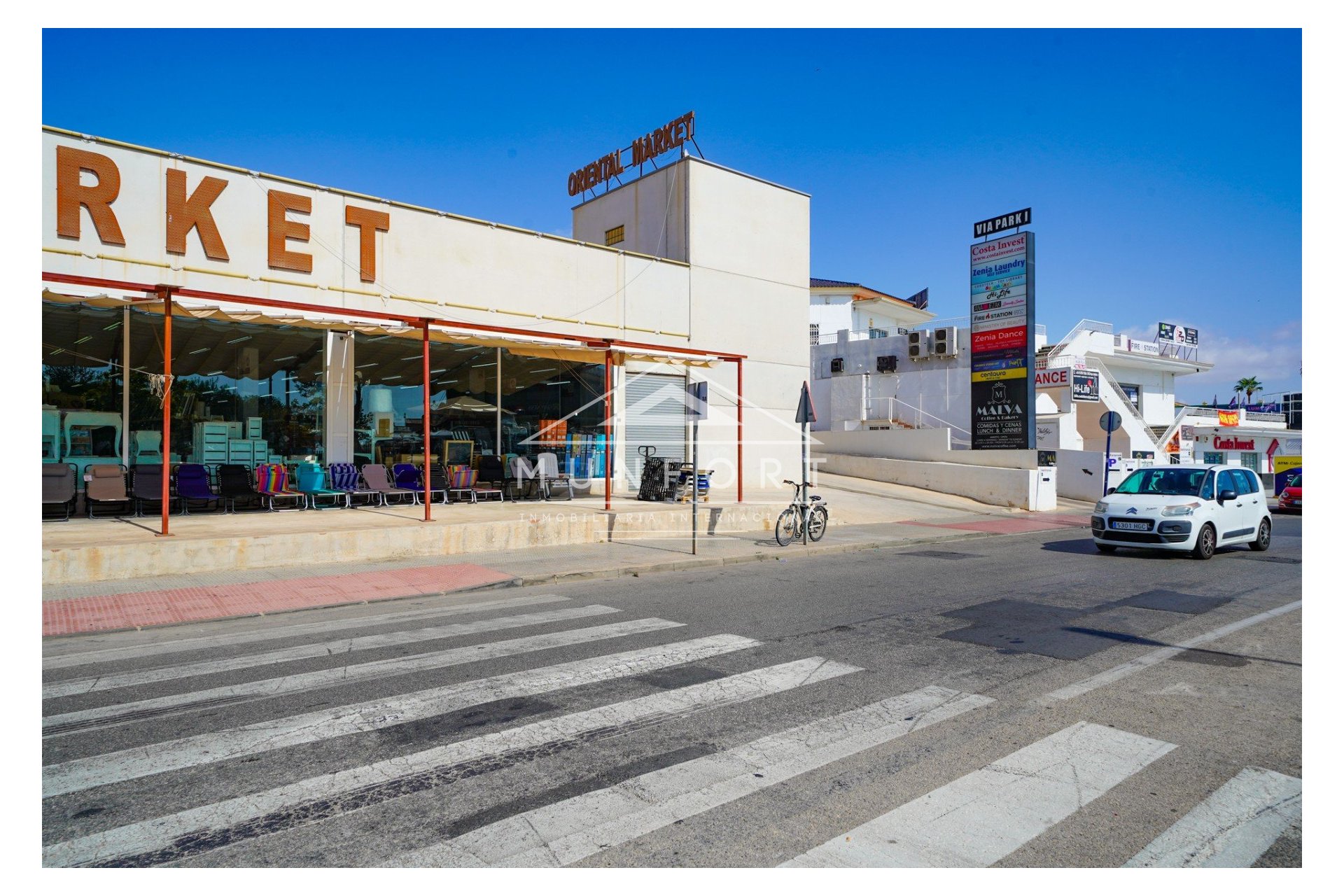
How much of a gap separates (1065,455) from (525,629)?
2692 cm

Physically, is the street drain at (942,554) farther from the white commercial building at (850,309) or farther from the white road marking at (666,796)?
the white commercial building at (850,309)

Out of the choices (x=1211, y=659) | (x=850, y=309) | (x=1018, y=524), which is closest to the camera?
(x=1211, y=659)

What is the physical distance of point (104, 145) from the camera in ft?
45.5

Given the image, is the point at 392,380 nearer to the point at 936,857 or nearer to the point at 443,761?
the point at 443,761

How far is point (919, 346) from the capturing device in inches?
1486

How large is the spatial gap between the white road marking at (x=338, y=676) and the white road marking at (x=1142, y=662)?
3.54m

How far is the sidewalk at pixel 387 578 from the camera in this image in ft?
28.6

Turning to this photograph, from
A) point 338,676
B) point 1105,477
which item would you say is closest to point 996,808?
point 338,676

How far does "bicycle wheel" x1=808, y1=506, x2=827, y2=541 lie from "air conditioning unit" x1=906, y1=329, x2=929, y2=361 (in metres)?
24.2

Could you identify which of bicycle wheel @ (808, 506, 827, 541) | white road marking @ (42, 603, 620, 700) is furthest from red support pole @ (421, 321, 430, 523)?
bicycle wheel @ (808, 506, 827, 541)

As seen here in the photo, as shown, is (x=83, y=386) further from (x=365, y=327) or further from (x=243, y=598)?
(x=243, y=598)

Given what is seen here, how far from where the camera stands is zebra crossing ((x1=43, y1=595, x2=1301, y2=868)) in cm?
364

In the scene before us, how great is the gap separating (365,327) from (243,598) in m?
6.83

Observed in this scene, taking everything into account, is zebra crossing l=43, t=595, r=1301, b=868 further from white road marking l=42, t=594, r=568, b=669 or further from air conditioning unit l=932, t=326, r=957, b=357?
air conditioning unit l=932, t=326, r=957, b=357
